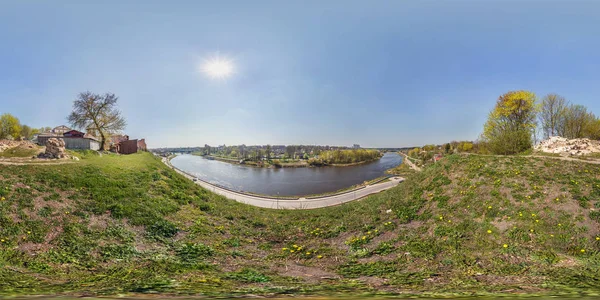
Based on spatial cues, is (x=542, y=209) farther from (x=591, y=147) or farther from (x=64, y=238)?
(x=591, y=147)

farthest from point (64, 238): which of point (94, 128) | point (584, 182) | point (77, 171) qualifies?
point (94, 128)

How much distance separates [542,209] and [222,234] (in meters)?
11.7

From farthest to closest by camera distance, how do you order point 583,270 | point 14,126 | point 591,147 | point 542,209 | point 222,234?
point 14,126
point 591,147
point 222,234
point 542,209
point 583,270

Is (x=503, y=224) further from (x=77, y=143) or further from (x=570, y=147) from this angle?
(x=77, y=143)

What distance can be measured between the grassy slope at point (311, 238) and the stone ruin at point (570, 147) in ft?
33.5

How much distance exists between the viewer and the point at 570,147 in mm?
18297

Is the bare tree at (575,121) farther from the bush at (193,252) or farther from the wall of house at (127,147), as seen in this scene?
the wall of house at (127,147)

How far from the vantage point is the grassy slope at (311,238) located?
14.0 ft

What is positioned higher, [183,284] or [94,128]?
[94,128]

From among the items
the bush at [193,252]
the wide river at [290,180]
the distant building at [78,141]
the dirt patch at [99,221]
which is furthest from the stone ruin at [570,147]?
the distant building at [78,141]

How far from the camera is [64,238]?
252 inches

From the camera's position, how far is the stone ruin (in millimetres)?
17531

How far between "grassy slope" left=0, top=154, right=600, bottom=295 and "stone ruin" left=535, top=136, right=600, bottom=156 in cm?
1022

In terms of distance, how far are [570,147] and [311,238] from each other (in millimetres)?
23918
